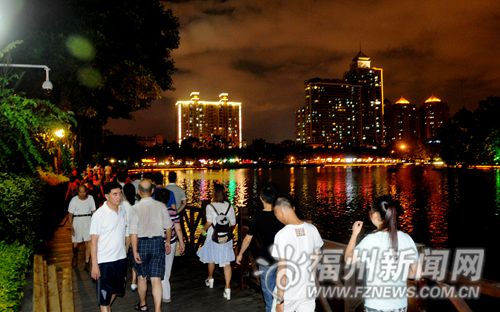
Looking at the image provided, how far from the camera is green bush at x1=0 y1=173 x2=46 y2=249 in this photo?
27.8ft

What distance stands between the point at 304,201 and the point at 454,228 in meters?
18.3

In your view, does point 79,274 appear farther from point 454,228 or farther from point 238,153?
point 238,153

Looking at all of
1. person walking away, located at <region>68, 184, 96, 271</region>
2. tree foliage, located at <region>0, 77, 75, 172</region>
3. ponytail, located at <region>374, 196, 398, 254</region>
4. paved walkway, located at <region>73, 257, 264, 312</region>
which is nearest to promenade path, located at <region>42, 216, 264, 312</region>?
paved walkway, located at <region>73, 257, 264, 312</region>

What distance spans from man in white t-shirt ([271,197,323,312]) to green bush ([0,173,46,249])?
6530mm

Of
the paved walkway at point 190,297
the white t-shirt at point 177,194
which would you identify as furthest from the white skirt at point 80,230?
the white t-shirt at point 177,194

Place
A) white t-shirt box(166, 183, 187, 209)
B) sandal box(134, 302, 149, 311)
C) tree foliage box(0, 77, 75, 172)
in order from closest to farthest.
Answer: sandal box(134, 302, 149, 311) < tree foliage box(0, 77, 75, 172) < white t-shirt box(166, 183, 187, 209)

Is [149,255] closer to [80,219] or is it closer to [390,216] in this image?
[390,216]

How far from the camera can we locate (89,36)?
14.6 meters

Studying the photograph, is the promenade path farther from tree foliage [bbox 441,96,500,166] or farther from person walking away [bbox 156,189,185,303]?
tree foliage [bbox 441,96,500,166]

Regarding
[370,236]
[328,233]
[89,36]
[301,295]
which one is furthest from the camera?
[328,233]

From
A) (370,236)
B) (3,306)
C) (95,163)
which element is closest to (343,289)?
(370,236)

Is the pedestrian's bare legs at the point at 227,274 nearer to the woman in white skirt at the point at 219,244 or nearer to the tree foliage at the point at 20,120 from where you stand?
the woman in white skirt at the point at 219,244

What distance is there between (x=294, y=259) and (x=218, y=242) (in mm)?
3087

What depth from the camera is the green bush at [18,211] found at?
27.8 feet
